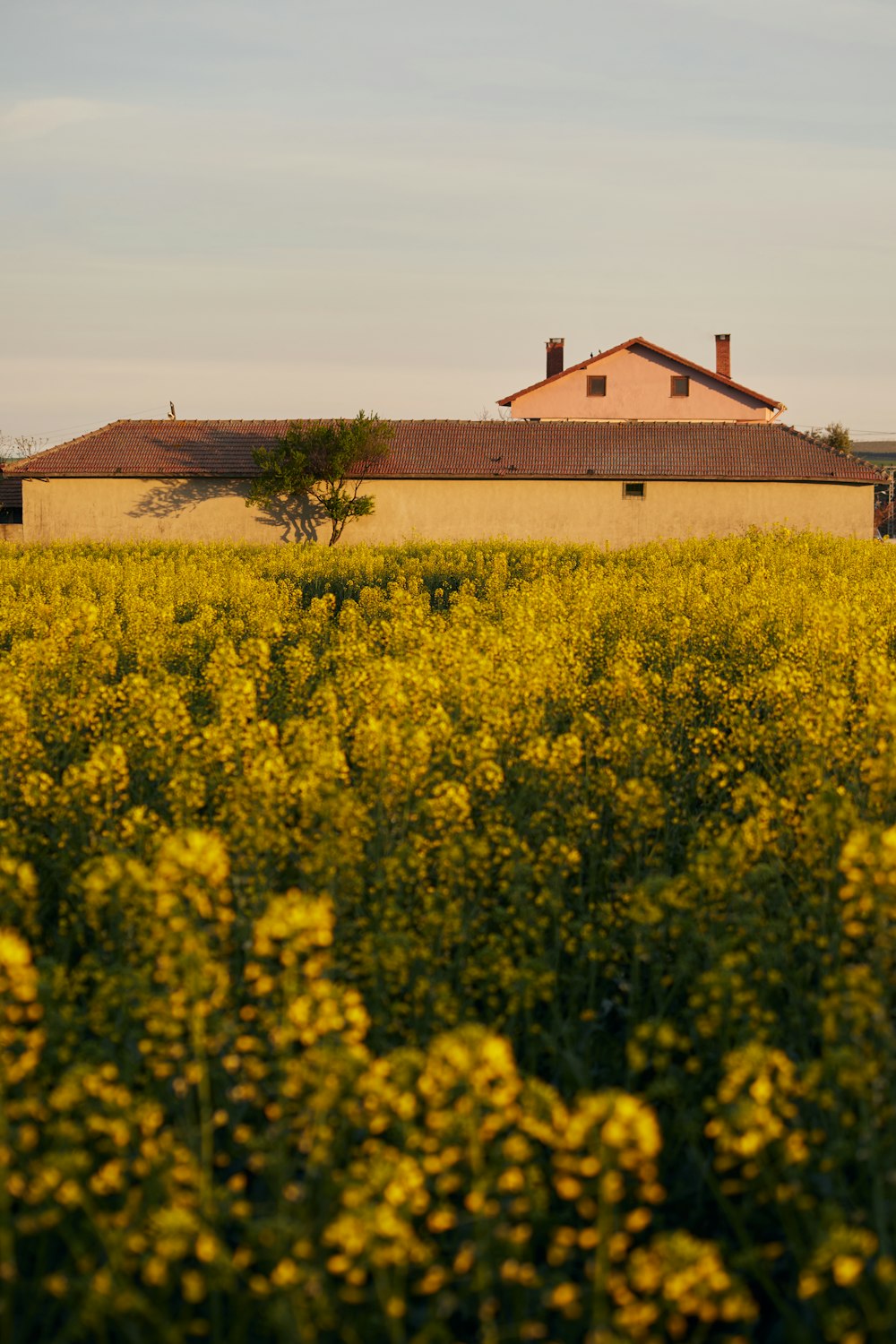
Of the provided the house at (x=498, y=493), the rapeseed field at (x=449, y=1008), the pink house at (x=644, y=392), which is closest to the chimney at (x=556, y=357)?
the pink house at (x=644, y=392)

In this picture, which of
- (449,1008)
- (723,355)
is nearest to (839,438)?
(723,355)

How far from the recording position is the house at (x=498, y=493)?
133ft

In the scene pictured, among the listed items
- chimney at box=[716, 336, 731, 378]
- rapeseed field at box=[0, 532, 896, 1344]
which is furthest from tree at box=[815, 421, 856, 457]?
rapeseed field at box=[0, 532, 896, 1344]

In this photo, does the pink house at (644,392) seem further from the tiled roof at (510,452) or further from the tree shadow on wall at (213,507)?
the tree shadow on wall at (213,507)

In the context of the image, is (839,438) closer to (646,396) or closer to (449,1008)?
(646,396)

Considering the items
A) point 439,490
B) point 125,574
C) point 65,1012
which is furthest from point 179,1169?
point 439,490

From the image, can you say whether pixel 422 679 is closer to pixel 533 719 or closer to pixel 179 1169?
pixel 533 719

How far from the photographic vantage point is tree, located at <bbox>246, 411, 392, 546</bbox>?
129ft

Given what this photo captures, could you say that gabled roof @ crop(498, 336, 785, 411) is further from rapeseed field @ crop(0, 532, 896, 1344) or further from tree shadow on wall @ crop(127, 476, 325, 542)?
rapeseed field @ crop(0, 532, 896, 1344)

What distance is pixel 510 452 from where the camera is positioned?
137 ft

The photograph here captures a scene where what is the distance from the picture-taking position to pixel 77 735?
8.09m

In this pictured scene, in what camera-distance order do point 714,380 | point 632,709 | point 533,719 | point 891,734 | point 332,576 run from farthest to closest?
point 714,380, point 332,576, point 632,709, point 533,719, point 891,734

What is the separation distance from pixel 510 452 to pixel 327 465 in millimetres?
6152

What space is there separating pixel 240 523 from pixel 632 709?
34.0 meters
